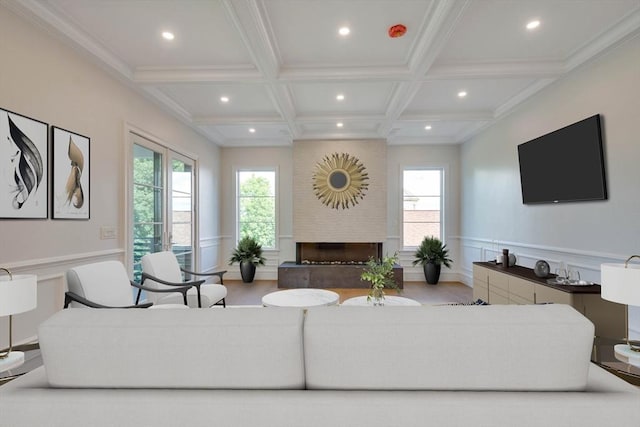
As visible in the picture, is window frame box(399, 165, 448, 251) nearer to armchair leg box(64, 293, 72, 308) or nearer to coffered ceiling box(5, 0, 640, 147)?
coffered ceiling box(5, 0, 640, 147)

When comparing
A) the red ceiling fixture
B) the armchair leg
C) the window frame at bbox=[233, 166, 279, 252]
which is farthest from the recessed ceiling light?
the window frame at bbox=[233, 166, 279, 252]

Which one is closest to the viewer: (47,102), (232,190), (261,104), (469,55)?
(47,102)

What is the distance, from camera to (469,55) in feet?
10.2

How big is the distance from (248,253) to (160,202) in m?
2.08

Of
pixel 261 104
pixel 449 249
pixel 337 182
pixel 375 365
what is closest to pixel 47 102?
pixel 261 104

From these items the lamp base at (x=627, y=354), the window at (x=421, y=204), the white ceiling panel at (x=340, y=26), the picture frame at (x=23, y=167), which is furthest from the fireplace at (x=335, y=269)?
the lamp base at (x=627, y=354)

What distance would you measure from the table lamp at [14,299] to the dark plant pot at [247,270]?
4475 mm

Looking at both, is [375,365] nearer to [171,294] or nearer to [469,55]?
[171,294]

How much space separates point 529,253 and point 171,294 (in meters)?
4.18

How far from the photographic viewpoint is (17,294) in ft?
4.33

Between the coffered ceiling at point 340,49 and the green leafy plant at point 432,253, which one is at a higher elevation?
the coffered ceiling at point 340,49

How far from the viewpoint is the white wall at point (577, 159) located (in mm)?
2607

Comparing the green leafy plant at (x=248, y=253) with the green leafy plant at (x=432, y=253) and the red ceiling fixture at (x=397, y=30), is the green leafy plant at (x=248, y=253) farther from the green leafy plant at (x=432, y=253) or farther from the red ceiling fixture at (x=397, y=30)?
the red ceiling fixture at (x=397, y=30)

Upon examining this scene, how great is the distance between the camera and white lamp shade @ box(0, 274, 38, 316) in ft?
4.21
